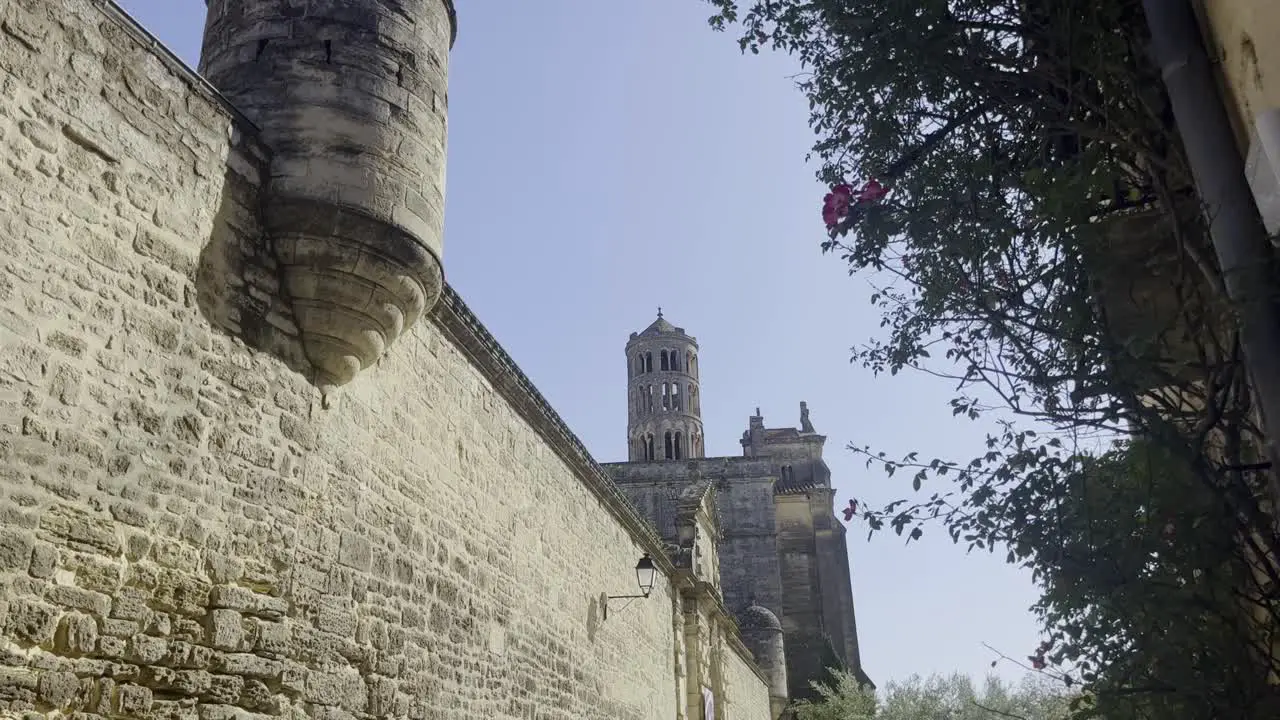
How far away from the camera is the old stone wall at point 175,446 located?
3902 mm

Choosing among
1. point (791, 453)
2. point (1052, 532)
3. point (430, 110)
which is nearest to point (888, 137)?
point (1052, 532)

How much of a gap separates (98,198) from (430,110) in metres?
2.30

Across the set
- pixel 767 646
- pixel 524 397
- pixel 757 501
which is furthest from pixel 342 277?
pixel 757 501

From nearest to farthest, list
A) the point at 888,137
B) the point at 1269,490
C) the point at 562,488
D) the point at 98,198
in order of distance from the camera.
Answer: the point at 1269,490, the point at 98,198, the point at 888,137, the point at 562,488

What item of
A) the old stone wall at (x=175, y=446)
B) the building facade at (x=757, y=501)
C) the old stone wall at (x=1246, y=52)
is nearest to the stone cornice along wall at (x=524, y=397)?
the old stone wall at (x=175, y=446)

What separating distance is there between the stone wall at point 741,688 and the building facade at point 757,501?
20.2ft

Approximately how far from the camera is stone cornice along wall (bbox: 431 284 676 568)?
773cm

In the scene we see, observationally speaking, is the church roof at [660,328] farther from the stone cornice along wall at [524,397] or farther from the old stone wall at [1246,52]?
the old stone wall at [1246,52]

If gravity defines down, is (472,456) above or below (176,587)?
above

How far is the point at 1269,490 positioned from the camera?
3562mm

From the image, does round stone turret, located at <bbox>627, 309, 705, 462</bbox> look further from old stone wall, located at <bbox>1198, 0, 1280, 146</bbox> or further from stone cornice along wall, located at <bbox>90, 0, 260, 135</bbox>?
old stone wall, located at <bbox>1198, 0, 1280, 146</bbox>

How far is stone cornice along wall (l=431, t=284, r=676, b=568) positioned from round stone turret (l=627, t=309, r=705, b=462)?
112ft

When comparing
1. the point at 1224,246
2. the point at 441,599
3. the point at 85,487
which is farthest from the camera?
the point at 441,599

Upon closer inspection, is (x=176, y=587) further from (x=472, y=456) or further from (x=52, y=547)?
(x=472, y=456)
